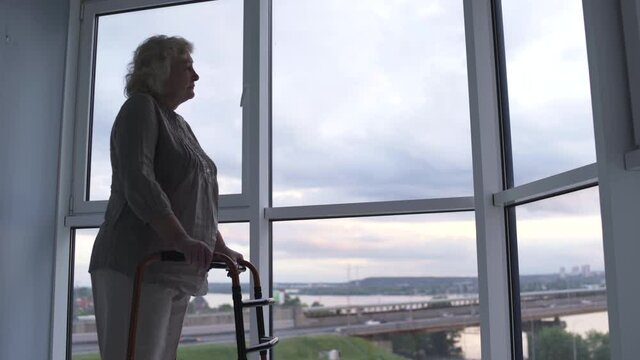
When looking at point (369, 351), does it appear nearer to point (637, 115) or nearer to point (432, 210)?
point (432, 210)

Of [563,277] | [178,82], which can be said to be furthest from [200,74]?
[563,277]

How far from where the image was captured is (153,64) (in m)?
1.86

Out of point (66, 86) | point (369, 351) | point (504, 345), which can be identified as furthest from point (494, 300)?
A: point (66, 86)

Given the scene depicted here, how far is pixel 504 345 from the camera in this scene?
208cm

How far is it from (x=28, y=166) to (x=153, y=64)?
994mm

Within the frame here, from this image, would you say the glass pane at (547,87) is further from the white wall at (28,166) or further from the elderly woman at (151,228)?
the white wall at (28,166)

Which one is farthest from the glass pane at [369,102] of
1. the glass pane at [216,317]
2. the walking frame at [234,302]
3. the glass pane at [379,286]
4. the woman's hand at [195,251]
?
the woman's hand at [195,251]

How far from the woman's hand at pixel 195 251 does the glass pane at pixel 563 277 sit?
94 cm

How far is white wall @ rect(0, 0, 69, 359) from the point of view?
2.40 meters

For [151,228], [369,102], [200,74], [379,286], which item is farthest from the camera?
[200,74]

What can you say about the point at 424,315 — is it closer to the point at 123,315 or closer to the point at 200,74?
the point at 123,315

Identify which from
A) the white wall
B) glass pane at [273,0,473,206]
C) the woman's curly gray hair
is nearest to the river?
glass pane at [273,0,473,206]

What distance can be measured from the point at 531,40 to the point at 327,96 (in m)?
0.88

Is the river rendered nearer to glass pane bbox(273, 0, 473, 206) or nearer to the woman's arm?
glass pane bbox(273, 0, 473, 206)
